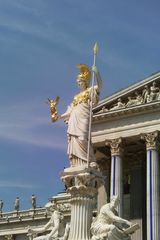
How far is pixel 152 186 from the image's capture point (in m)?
40.4

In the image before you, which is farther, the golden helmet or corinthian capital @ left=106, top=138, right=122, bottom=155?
corinthian capital @ left=106, top=138, right=122, bottom=155

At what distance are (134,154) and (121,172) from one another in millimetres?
4416

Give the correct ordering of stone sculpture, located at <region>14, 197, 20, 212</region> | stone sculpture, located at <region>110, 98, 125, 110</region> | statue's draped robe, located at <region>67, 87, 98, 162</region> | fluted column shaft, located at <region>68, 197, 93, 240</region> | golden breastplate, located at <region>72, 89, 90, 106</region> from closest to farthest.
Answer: fluted column shaft, located at <region>68, 197, 93, 240</region> → statue's draped robe, located at <region>67, 87, 98, 162</region> → golden breastplate, located at <region>72, 89, 90, 106</region> → stone sculpture, located at <region>110, 98, 125, 110</region> → stone sculpture, located at <region>14, 197, 20, 212</region>

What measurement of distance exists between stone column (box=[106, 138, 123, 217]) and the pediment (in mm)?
2775

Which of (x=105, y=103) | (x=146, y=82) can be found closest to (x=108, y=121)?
(x=105, y=103)

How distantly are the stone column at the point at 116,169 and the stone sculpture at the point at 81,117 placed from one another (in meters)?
26.2

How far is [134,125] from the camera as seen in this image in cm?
4409

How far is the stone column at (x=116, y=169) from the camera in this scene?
42.0 meters

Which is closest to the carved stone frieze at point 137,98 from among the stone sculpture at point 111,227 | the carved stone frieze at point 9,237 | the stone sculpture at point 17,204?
the stone sculpture at point 17,204

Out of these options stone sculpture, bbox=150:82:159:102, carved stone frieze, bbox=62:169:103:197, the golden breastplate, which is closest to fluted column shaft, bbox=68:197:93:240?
carved stone frieze, bbox=62:169:103:197

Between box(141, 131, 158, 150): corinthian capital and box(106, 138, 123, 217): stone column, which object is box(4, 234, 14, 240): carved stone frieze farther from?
box(141, 131, 158, 150): corinthian capital

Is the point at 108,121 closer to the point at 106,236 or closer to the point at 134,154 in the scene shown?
the point at 134,154

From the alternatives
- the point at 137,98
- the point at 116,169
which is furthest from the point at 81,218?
the point at 137,98

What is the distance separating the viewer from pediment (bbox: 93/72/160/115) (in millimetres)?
43781
